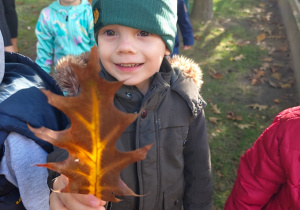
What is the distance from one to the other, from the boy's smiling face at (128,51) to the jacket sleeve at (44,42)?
1936 millimetres

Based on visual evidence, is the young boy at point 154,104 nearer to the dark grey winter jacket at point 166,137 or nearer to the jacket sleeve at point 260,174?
the dark grey winter jacket at point 166,137

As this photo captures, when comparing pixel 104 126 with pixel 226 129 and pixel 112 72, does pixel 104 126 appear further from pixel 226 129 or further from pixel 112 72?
pixel 226 129

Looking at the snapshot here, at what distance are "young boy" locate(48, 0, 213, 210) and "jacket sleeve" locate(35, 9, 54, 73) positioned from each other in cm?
189

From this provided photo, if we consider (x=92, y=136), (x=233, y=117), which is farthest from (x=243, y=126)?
(x=92, y=136)

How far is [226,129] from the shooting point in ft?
→ 12.5

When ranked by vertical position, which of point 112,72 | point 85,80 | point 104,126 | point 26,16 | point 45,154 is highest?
point 85,80

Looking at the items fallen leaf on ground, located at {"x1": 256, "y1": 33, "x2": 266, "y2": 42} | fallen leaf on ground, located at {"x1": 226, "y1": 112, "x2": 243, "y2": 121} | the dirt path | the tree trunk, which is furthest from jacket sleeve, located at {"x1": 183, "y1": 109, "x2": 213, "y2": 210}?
the tree trunk

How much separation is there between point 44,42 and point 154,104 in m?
2.09

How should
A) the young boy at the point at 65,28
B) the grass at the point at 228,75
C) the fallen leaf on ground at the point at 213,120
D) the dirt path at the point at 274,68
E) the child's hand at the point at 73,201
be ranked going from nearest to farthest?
1. the child's hand at the point at 73,201
2. the young boy at the point at 65,28
3. the grass at the point at 228,75
4. the fallen leaf on ground at the point at 213,120
5. the dirt path at the point at 274,68

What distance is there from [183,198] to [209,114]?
242 centimetres

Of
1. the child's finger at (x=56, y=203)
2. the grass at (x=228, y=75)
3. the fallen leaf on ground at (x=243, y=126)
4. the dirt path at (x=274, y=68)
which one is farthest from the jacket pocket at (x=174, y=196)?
the dirt path at (x=274, y=68)

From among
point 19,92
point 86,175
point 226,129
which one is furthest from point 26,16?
point 86,175

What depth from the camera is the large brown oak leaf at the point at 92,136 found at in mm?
612

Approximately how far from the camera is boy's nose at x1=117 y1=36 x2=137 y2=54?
122 cm
